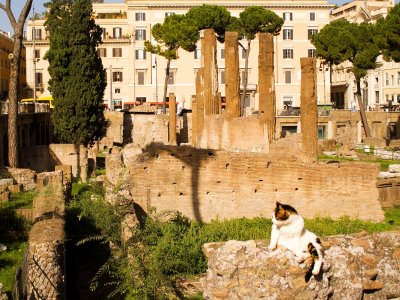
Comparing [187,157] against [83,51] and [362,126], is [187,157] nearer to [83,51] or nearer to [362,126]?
[83,51]

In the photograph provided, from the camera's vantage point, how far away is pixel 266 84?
21.4 meters

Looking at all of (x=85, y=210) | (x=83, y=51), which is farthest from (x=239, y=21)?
(x=85, y=210)

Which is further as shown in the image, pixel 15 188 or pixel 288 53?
pixel 288 53

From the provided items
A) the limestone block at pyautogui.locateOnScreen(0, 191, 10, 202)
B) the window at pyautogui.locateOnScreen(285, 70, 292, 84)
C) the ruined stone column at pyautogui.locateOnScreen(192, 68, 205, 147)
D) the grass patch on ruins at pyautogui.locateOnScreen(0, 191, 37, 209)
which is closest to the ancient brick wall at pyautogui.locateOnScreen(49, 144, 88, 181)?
the ruined stone column at pyautogui.locateOnScreen(192, 68, 205, 147)

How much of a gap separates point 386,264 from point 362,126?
40.6 m

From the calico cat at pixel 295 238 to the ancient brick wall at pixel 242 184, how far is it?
31.5 feet

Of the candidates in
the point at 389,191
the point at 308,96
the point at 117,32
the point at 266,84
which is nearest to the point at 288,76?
the point at 117,32

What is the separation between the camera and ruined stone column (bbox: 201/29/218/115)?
27583mm

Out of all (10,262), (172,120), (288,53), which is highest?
(288,53)

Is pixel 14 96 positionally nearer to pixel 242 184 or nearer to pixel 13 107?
pixel 13 107

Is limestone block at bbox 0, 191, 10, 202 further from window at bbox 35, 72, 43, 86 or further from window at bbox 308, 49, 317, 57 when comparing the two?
window at bbox 308, 49, 317, 57

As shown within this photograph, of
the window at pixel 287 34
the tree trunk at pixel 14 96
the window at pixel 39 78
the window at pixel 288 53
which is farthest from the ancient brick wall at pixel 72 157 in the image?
the window at pixel 287 34

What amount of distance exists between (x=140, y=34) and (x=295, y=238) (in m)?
54.6

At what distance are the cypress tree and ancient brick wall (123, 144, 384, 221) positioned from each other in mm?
15733
